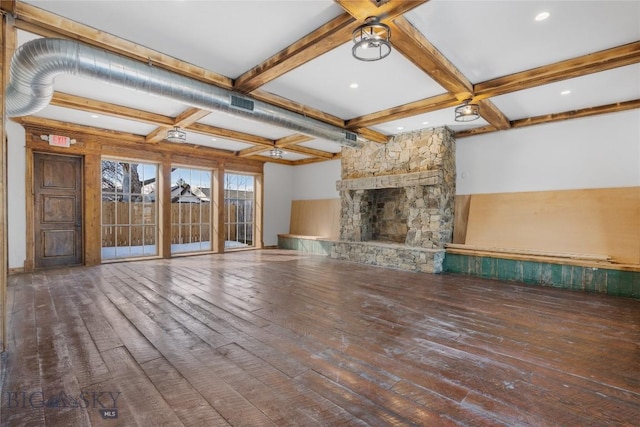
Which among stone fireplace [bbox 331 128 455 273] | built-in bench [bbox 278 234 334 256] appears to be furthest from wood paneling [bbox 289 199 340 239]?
stone fireplace [bbox 331 128 455 273]

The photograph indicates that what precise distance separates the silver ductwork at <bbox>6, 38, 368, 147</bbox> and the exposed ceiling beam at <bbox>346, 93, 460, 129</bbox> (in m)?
1.75

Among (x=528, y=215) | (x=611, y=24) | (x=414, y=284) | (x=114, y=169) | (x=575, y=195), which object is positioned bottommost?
(x=414, y=284)

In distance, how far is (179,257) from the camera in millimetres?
7258

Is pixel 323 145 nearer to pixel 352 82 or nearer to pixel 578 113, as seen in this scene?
pixel 352 82

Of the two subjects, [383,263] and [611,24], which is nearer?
[611,24]

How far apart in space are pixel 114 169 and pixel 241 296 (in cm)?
561

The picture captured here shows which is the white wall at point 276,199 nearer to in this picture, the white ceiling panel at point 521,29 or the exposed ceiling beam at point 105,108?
the exposed ceiling beam at point 105,108

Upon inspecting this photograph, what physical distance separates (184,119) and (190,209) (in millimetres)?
3989

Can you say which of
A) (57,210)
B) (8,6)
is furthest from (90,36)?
(57,210)

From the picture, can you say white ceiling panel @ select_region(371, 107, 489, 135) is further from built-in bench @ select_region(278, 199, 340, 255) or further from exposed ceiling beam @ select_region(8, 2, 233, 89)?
exposed ceiling beam @ select_region(8, 2, 233, 89)

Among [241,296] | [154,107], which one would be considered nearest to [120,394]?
[241,296]

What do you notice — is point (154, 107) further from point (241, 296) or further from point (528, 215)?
point (528, 215)

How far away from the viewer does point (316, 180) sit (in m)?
Answer: 9.01

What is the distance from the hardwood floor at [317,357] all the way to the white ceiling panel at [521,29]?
9.36 ft
